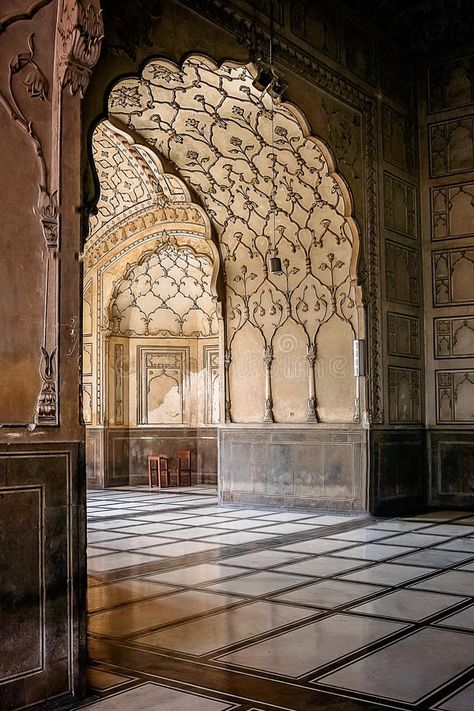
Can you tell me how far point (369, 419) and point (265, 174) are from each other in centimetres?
292

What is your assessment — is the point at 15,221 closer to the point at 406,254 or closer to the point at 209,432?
the point at 406,254

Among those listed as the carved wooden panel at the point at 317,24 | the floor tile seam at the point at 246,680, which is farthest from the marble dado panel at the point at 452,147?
the floor tile seam at the point at 246,680

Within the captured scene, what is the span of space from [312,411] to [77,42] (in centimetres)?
625

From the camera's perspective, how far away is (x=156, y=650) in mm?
3611

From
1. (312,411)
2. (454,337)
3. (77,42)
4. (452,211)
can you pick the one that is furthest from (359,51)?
(77,42)

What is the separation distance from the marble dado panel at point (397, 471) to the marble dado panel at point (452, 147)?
10.2 feet

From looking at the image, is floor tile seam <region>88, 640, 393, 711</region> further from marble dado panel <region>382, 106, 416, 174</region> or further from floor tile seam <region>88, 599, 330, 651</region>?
marble dado panel <region>382, 106, 416, 174</region>

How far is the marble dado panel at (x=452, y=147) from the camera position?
30.0ft

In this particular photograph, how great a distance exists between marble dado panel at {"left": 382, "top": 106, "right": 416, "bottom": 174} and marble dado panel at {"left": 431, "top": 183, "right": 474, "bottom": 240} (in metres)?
0.47

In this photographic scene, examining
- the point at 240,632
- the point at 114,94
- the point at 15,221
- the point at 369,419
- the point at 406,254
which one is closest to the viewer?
the point at 15,221

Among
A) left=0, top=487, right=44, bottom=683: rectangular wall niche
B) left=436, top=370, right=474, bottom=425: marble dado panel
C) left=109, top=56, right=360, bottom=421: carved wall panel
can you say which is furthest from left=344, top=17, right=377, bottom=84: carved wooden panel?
left=0, top=487, right=44, bottom=683: rectangular wall niche

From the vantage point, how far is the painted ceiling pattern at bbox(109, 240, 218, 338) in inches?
505

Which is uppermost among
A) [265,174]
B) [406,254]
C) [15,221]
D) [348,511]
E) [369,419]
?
[265,174]

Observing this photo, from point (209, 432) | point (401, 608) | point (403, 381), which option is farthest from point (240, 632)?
point (209, 432)
